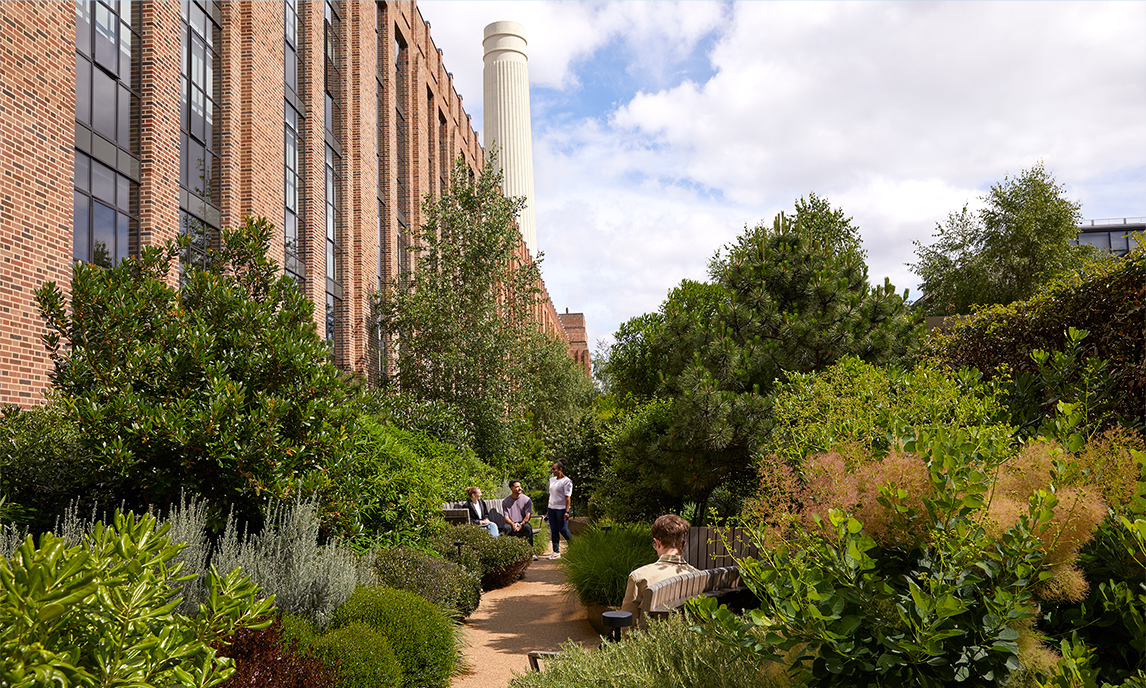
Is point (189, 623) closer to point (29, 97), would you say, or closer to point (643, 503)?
point (643, 503)

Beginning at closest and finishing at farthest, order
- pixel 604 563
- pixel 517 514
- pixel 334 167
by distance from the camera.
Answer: pixel 604 563 → pixel 517 514 → pixel 334 167

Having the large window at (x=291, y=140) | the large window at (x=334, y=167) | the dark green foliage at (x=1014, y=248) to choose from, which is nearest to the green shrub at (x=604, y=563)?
the large window at (x=291, y=140)

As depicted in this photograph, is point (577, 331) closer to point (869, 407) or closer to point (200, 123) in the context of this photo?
point (200, 123)

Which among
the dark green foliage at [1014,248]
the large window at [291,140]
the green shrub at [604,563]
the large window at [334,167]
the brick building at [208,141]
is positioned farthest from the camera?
the dark green foliage at [1014,248]

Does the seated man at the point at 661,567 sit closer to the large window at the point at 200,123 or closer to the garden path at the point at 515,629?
the garden path at the point at 515,629

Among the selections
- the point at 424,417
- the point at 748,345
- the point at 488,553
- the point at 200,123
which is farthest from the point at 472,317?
the point at 748,345

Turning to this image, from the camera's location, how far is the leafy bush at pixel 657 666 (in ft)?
10.8

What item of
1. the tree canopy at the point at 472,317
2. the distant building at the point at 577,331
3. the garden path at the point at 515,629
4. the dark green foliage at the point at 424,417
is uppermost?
the distant building at the point at 577,331

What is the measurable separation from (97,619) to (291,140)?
17240mm

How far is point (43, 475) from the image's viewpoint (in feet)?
23.9

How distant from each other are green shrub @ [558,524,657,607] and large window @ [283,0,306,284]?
11.3m

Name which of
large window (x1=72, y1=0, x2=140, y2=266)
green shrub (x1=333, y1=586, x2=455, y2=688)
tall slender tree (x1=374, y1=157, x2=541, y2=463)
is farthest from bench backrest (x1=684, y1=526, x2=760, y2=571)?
tall slender tree (x1=374, y1=157, x2=541, y2=463)

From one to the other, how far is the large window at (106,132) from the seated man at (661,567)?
954 centimetres

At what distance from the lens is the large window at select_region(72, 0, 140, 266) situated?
35.6ft
